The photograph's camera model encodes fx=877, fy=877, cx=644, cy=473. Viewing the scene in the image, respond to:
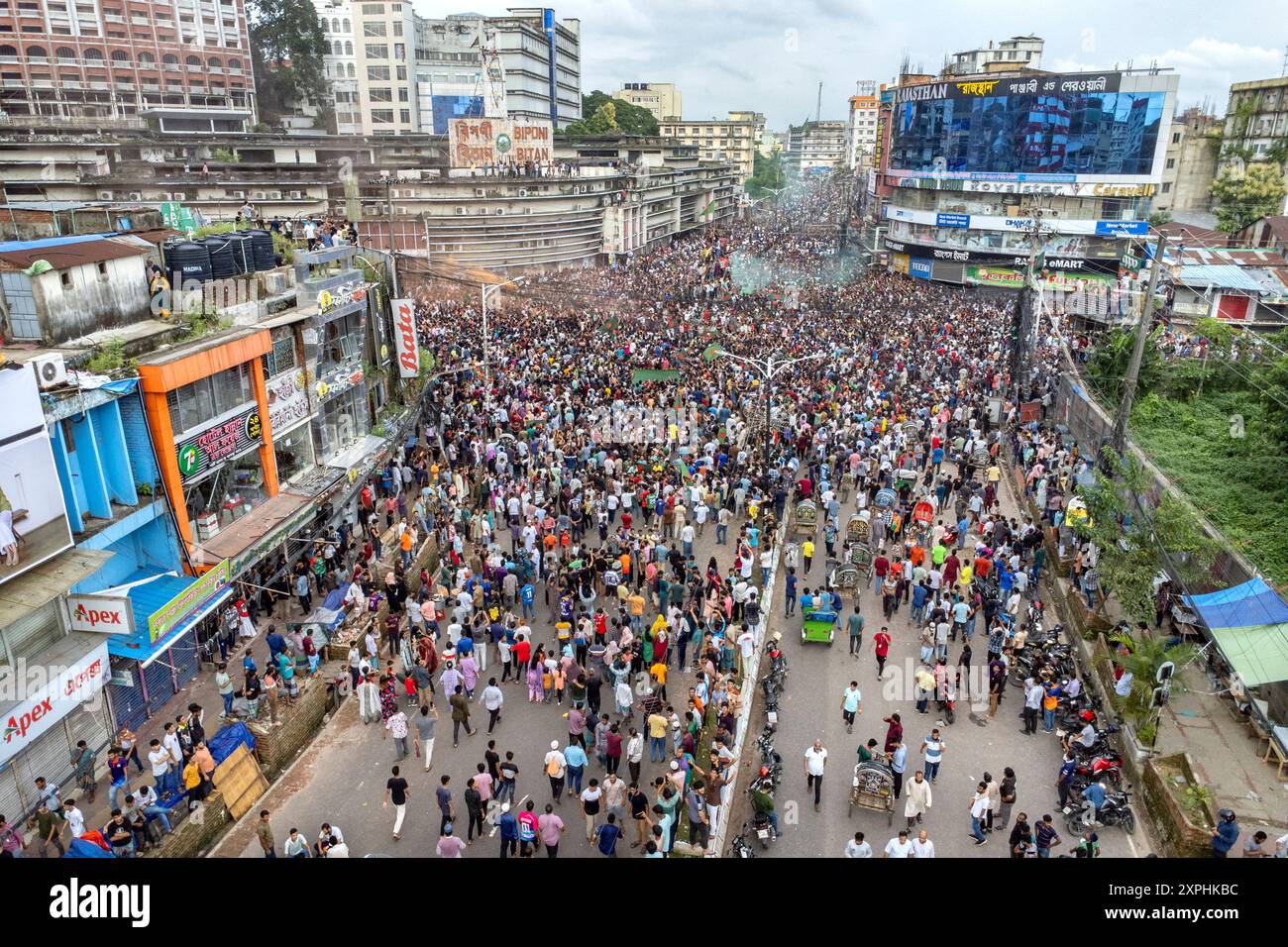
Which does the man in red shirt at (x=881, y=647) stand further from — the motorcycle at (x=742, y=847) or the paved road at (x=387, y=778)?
the motorcycle at (x=742, y=847)

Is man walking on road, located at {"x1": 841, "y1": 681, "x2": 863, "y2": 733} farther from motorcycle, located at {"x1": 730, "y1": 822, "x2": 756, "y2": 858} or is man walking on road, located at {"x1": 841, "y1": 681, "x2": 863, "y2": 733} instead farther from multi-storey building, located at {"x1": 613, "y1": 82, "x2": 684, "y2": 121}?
multi-storey building, located at {"x1": 613, "y1": 82, "x2": 684, "y2": 121}

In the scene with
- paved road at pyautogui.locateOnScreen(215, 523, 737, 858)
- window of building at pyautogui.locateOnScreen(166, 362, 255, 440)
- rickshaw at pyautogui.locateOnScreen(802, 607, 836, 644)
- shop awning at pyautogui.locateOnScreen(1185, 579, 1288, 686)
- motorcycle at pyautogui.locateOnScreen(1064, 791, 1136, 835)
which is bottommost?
paved road at pyautogui.locateOnScreen(215, 523, 737, 858)

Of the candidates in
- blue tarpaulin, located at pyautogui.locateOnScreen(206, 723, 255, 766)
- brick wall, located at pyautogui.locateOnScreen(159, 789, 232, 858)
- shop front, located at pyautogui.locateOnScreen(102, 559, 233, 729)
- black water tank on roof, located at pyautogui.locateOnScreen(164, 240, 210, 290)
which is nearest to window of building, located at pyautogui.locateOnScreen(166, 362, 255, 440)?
black water tank on roof, located at pyautogui.locateOnScreen(164, 240, 210, 290)

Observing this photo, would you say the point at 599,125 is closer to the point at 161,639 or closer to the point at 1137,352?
the point at 1137,352

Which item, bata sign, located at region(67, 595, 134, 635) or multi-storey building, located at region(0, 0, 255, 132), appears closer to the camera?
bata sign, located at region(67, 595, 134, 635)

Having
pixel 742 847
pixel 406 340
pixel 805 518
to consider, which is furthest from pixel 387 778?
pixel 406 340
